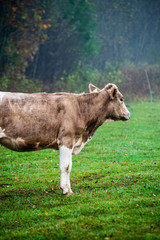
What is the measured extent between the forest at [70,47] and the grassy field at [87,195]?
13387 mm

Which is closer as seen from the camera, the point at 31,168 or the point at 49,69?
the point at 31,168

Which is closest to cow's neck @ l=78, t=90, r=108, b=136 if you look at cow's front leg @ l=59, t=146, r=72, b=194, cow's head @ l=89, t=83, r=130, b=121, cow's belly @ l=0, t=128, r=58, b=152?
cow's head @ l=89, t=83, r=130, b=121

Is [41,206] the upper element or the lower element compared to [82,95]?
lower

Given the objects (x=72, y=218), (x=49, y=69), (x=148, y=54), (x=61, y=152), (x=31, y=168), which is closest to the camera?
(x=72, y=218)

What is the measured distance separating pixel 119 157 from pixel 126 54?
141ft

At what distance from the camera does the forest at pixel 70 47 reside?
81.1 feet

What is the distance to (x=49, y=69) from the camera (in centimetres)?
3431

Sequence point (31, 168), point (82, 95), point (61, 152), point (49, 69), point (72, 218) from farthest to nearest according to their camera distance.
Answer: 1. point (49, 69)
2. point (31, 168)
3. point (82, 95)
4. point (61, 152)
5. point (72, 218)

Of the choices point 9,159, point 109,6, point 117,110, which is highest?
point 109,6

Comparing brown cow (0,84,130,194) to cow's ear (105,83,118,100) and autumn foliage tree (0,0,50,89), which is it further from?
autumn foliage tree (0,0,50,89)

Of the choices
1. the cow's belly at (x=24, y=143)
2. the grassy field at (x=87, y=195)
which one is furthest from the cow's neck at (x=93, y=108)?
the grassy field at (x=87, y=195)

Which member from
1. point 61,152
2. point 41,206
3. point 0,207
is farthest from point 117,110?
point 0,207

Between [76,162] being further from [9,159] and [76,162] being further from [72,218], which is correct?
[72,218]

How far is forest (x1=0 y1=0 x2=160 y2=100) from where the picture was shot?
973 inches
